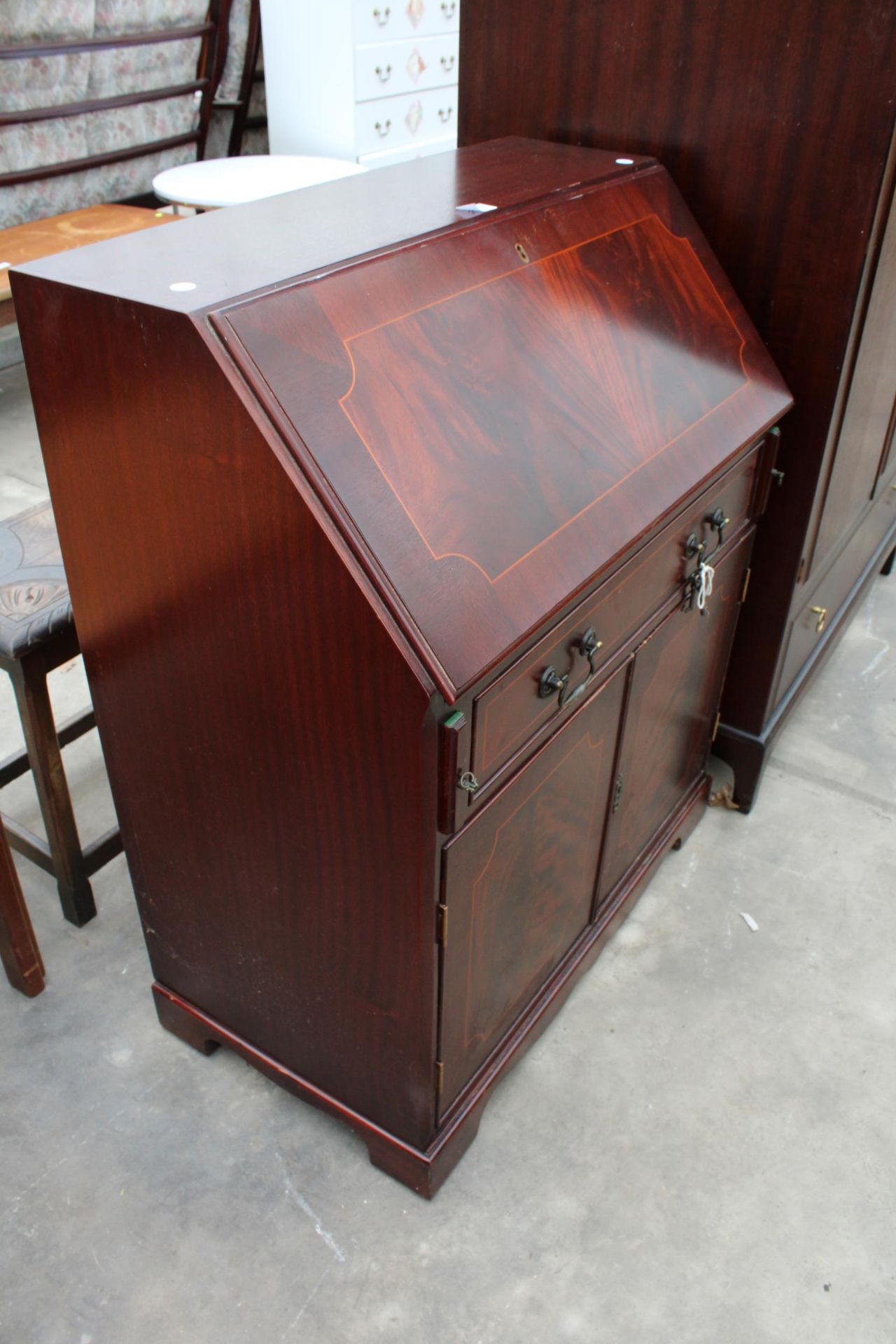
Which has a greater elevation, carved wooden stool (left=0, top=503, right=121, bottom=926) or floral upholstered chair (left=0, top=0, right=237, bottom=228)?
floral upholstered chair (left=0, top=0, right=237, bottom=228)

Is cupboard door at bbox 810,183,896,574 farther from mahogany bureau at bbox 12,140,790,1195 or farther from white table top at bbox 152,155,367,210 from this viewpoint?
white table top at bbox 152,155,367,210

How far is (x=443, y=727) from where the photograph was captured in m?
1.08

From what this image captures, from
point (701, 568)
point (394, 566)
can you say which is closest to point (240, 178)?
point (701, 568)

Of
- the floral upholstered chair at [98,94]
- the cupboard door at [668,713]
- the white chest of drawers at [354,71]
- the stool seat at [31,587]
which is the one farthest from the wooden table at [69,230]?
the cupboard door at [668,713]

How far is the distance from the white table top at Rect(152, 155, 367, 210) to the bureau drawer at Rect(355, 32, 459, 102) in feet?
1.25

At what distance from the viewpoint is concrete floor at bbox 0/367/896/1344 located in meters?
1.43

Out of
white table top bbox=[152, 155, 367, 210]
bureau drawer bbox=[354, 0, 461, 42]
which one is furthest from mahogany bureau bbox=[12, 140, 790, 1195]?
bureau drawer bbox=[354, 0, 461, 42]

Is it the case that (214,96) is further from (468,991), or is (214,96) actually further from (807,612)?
(468,991)

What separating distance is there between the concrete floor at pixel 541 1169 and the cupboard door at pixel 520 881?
22cm

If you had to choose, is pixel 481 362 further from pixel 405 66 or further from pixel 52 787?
pixel 405 66

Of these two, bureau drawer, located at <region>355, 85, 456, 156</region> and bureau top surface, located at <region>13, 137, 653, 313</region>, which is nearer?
bureau top surface, located at <region>13, 137, 653, 313</region>

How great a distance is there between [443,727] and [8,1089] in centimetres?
113

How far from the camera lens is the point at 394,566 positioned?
1.02m

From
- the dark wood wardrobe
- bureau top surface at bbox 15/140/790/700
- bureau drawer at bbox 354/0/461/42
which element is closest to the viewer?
bureau top surface at bbox 15/140/790/700
